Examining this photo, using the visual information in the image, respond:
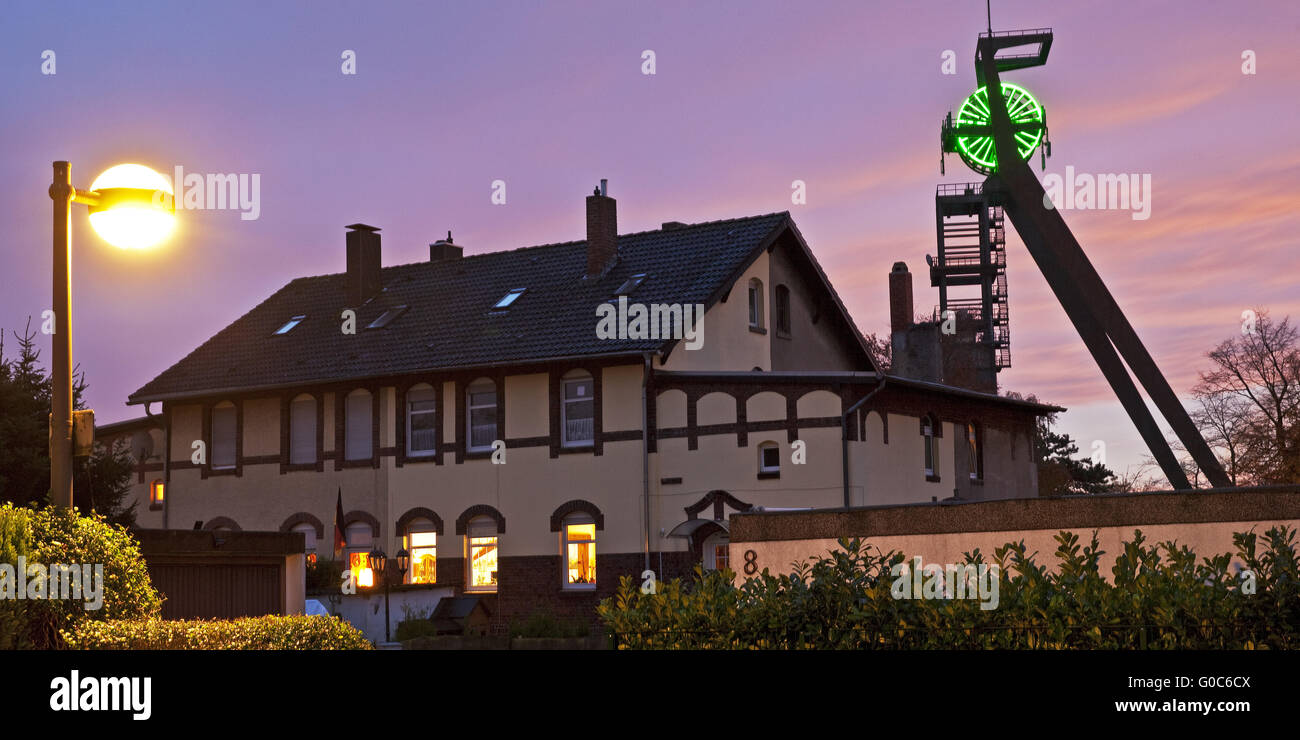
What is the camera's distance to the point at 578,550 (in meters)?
35.4

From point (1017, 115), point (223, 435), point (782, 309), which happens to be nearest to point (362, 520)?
point (223, 435)

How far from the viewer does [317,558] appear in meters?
38.0

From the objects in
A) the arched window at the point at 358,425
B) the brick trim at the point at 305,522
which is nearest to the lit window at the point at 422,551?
the arched window at the point at 358,425

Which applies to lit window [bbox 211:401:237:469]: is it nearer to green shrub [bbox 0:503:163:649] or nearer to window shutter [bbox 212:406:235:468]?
window shutter [bbox 212:406:235:468]

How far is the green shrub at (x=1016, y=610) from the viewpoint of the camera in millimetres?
7590

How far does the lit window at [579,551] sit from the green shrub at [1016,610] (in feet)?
85.0

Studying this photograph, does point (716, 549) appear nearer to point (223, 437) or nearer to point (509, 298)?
point (509, 298)

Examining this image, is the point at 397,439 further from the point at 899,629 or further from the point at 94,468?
the point at 899,629

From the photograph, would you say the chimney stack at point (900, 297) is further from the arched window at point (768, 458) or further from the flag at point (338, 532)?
the flag at point (338, 532)

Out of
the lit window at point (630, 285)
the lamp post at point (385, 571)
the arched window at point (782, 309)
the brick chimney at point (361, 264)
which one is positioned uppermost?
the brick chimney at point (361, 264)

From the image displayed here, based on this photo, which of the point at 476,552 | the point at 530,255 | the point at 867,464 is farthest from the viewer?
the point at 530,255

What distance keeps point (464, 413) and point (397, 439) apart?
2162mm

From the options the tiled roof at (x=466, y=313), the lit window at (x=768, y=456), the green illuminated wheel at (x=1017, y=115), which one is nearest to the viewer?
the lit window at (x=768, y=456)
